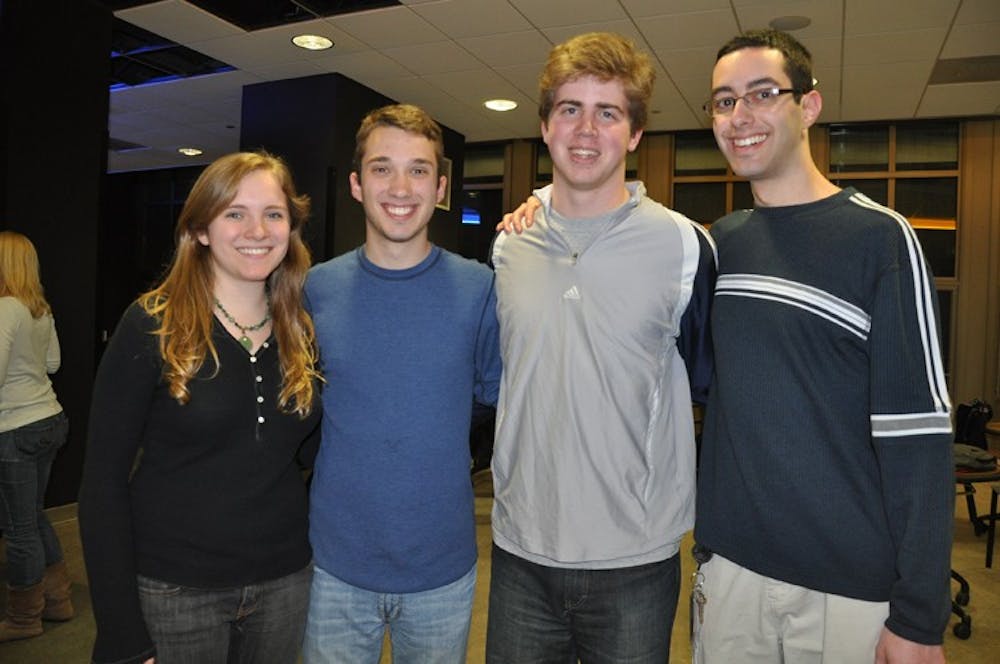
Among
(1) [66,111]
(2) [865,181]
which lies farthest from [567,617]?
(2) [865,181]

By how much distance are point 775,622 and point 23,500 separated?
9.94 feet

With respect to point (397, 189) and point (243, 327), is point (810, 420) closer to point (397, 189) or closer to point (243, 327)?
point (397, 189)

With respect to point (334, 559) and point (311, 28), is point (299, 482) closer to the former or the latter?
point (334, 559)

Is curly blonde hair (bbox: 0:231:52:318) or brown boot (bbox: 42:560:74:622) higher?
curly blonde hair (bbox: 0:231:52:318)

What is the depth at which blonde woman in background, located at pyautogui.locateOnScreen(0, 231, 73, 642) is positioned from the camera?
3.13 metres

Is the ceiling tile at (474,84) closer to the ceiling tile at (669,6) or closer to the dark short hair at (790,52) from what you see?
the ceiling tile at (669,6)

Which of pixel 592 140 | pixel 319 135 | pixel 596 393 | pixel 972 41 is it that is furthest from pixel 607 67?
pixel 319 135

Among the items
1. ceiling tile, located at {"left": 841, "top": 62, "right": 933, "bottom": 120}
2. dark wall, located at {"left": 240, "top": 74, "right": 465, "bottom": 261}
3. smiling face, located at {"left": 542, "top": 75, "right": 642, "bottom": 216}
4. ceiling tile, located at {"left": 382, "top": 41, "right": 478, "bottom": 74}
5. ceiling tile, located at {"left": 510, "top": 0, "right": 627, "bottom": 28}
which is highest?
ceiling tile, located at {"left": 841, "top": 62, "right": 933, "bottom": 120}

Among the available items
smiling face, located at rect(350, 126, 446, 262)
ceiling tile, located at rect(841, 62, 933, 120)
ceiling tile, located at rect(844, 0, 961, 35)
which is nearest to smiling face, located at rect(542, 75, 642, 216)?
smiling face, located at rect(350, 126, 446, 262)

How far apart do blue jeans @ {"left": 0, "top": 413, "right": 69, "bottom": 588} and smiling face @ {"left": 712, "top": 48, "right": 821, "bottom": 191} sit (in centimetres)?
304

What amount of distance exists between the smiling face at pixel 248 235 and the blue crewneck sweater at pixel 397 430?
0.19 metres

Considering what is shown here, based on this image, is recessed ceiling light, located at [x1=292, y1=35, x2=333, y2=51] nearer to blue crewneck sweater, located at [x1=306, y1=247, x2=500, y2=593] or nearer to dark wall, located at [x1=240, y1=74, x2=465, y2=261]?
dark wall, located at [x1=240, y1=74, x2=465, y2=261]

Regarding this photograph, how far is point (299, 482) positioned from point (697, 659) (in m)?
0.99

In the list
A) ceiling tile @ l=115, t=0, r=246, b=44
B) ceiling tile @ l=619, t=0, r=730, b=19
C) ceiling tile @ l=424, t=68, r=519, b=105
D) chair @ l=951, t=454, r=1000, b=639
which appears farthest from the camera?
ceiling tile @ l=424, t=68, r=519, b=105
